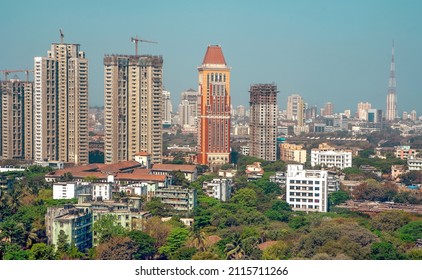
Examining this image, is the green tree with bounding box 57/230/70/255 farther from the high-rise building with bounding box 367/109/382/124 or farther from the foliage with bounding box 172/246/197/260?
the high-rise building with bounding box 367/109/382/124

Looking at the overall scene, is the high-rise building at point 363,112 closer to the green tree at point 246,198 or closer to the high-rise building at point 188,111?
the high-rise building at point 188,111

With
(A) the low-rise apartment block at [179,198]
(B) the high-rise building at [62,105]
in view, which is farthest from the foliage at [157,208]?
(B) the high-rise building at [62,105]

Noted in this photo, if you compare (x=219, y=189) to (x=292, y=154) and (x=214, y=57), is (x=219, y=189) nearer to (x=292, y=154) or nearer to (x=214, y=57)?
(x=214, y=57)

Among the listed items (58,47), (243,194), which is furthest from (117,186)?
(58,47)

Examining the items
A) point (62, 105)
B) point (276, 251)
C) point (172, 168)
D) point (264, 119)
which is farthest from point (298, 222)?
point (264, 119)

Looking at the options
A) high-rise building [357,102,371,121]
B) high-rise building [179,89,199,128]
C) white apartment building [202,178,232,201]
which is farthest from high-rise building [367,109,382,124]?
white apartment building [202,178,232,201]

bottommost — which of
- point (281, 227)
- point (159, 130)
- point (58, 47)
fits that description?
point (281, 227)
